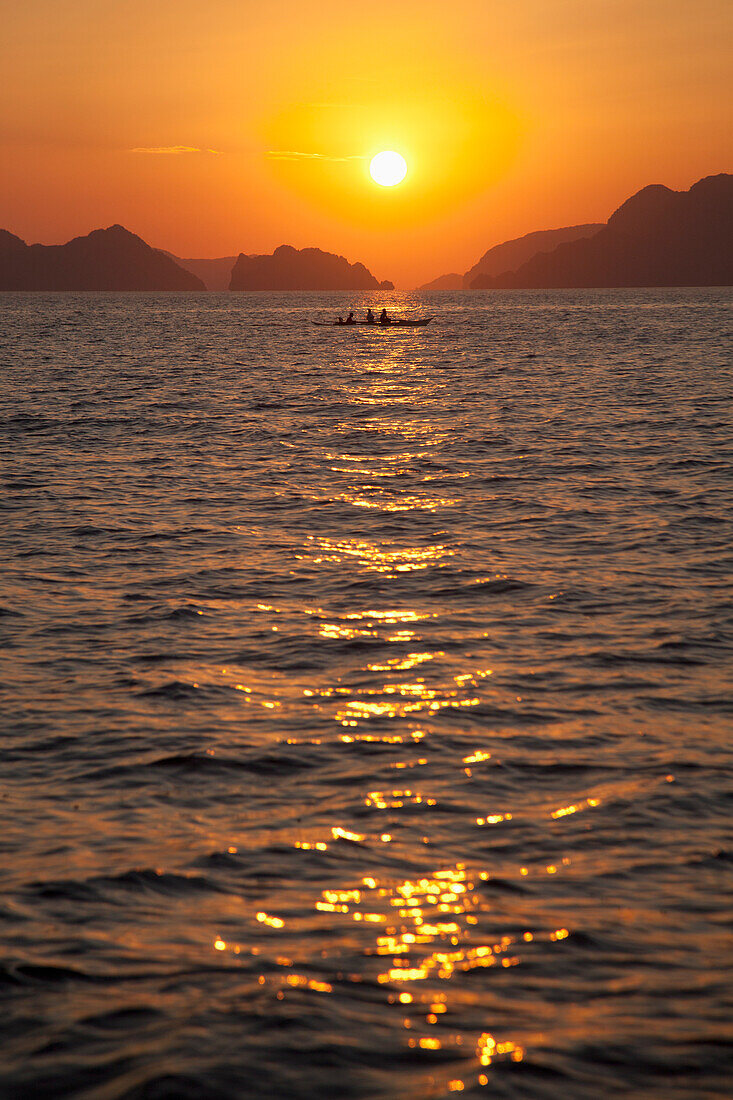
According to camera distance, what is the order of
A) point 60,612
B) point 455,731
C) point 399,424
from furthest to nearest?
point 399,424
point 60,612
point 455,731

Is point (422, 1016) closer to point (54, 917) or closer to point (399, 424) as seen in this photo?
point (54, 917)

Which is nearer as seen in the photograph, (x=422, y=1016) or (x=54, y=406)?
(x=422, y=1016)

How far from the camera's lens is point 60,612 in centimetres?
1545

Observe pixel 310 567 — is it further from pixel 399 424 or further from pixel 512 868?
pixel 399 424

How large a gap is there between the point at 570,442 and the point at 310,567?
17.7 m

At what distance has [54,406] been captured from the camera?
149 ft

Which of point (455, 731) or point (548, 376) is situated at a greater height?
point (548, 376)

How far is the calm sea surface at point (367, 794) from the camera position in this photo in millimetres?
6168

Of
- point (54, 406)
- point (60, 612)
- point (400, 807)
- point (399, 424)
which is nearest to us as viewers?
point (400, 807)

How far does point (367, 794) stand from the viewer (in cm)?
951

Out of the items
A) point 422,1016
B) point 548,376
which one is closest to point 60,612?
point 422,1016

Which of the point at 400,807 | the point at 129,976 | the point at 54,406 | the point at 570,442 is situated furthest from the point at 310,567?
the point at 54,406

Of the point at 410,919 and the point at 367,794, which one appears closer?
A: the point at 410,919

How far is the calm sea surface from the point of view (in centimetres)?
617
